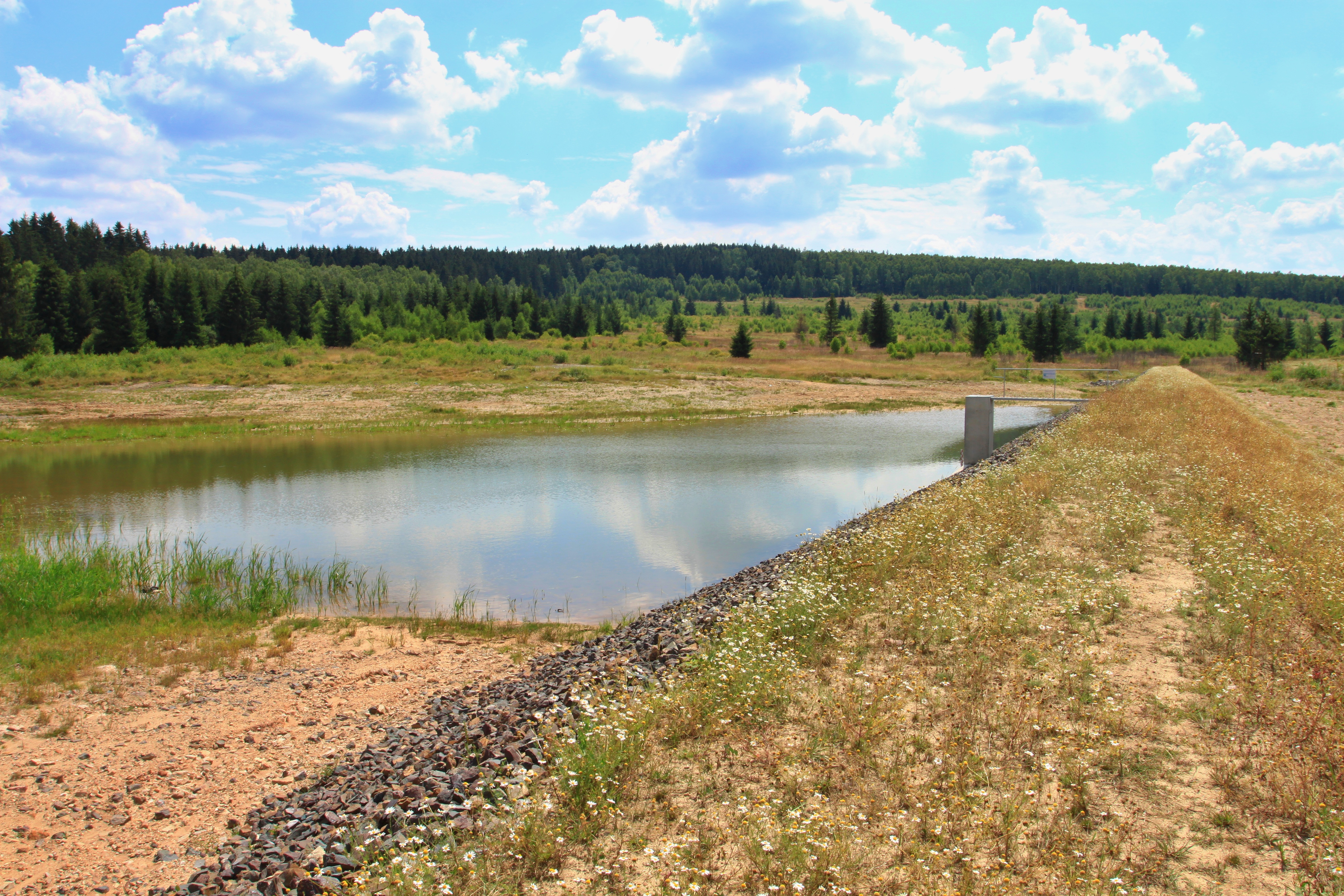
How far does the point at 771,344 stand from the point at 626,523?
8144 centimetres

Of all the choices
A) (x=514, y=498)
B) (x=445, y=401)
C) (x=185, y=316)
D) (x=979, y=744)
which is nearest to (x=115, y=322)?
(x=185, y=316)

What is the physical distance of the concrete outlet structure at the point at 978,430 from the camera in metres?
26.6

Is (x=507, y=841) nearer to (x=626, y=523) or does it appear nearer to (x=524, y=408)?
(x=626, y=523)

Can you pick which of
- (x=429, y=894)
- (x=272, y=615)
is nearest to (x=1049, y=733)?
(x=429, y=894)

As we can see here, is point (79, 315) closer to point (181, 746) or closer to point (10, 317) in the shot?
point (10, 317)

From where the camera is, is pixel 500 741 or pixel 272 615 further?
pixel 272 615

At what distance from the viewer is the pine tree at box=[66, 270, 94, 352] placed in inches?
2660

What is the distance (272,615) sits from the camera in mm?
11766

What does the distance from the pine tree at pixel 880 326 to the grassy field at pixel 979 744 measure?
83246 millimetres

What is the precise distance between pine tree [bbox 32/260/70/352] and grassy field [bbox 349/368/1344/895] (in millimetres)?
79305

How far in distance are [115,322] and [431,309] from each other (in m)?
35.3

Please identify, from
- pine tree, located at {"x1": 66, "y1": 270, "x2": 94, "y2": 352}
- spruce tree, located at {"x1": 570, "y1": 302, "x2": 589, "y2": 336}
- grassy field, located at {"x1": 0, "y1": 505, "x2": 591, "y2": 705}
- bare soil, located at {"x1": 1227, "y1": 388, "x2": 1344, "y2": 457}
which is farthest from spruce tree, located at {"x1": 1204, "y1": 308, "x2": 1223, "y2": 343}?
pine tree, located at {"x1": 66, "y1": 270, "x2": 94, "y2": 352}

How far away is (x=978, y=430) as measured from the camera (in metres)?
27.0

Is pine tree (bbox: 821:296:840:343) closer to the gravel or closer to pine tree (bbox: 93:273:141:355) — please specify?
pine tree (bbox: 93:273:141:355)
